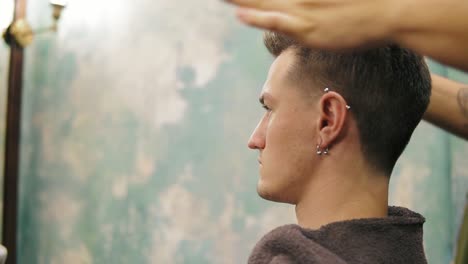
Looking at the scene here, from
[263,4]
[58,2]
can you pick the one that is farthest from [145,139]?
[263,4]

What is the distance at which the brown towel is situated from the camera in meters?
1.09

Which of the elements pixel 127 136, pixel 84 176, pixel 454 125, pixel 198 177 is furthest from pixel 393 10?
pixel 84 176

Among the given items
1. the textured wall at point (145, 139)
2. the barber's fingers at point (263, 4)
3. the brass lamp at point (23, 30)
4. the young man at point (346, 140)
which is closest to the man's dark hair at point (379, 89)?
the young man at point (346, 140)

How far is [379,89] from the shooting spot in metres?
1.19

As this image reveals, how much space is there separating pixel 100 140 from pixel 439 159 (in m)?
1.72

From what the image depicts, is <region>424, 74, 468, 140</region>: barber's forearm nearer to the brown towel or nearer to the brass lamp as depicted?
the brown towel

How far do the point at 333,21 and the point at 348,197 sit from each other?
0.48 m

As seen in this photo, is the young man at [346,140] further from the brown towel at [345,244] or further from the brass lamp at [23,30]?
the brass lamp at [23,30]

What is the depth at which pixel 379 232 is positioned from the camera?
114 centimetres

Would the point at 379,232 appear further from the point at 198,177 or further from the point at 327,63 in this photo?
the point at 198,177

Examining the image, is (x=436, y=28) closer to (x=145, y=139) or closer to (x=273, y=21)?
(x=273, y=21)

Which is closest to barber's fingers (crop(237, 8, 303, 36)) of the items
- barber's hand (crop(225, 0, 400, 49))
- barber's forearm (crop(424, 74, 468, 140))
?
barber's hand (crop(225, 0, 400, 49))

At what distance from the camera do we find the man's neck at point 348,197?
121cm

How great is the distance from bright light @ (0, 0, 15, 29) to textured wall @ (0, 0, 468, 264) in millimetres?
195
